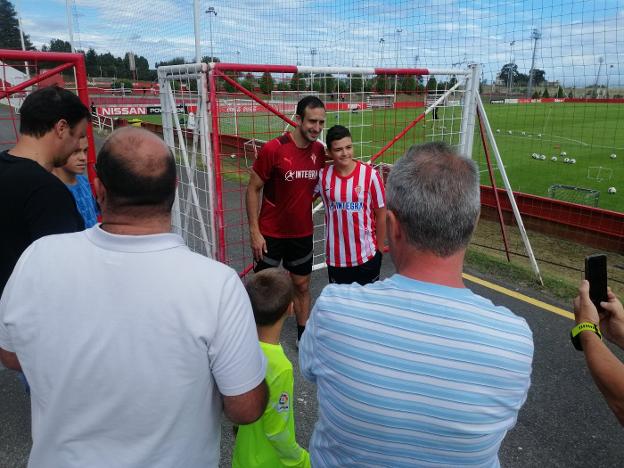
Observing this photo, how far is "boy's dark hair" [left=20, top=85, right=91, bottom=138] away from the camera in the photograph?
222cm

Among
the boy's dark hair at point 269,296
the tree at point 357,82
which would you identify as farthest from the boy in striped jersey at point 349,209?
the tree at point 357,82

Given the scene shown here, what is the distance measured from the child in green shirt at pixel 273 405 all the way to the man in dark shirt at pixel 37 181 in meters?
0.92

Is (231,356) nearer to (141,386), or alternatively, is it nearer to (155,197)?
(141,386)

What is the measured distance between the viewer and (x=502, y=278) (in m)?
5.33

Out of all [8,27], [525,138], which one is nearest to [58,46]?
[8,27]

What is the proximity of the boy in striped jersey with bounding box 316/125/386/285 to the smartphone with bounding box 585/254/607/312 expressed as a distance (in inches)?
76.5

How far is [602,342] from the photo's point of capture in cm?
156

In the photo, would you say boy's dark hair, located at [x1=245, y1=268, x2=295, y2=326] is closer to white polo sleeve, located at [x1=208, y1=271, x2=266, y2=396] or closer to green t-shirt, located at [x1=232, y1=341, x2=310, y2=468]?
green t-shirt, located at [x1=232, y1=341, x2=310, y2=468]

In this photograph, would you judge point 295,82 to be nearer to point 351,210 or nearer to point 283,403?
point 351,210

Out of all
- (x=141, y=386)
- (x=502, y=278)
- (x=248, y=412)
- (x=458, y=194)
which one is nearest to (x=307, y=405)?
(x=248, y=412)

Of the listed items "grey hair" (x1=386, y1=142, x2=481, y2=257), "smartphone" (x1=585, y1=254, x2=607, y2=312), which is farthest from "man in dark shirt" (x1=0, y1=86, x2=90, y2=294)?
"smartphone" (x1=585, y1=254, x2=607, y2=312)

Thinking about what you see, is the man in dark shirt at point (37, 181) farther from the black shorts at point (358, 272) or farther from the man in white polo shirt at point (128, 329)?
the black shorts at point (358, 272)

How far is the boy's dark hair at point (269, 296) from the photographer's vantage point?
79.3 inches

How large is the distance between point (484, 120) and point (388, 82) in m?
1.49
